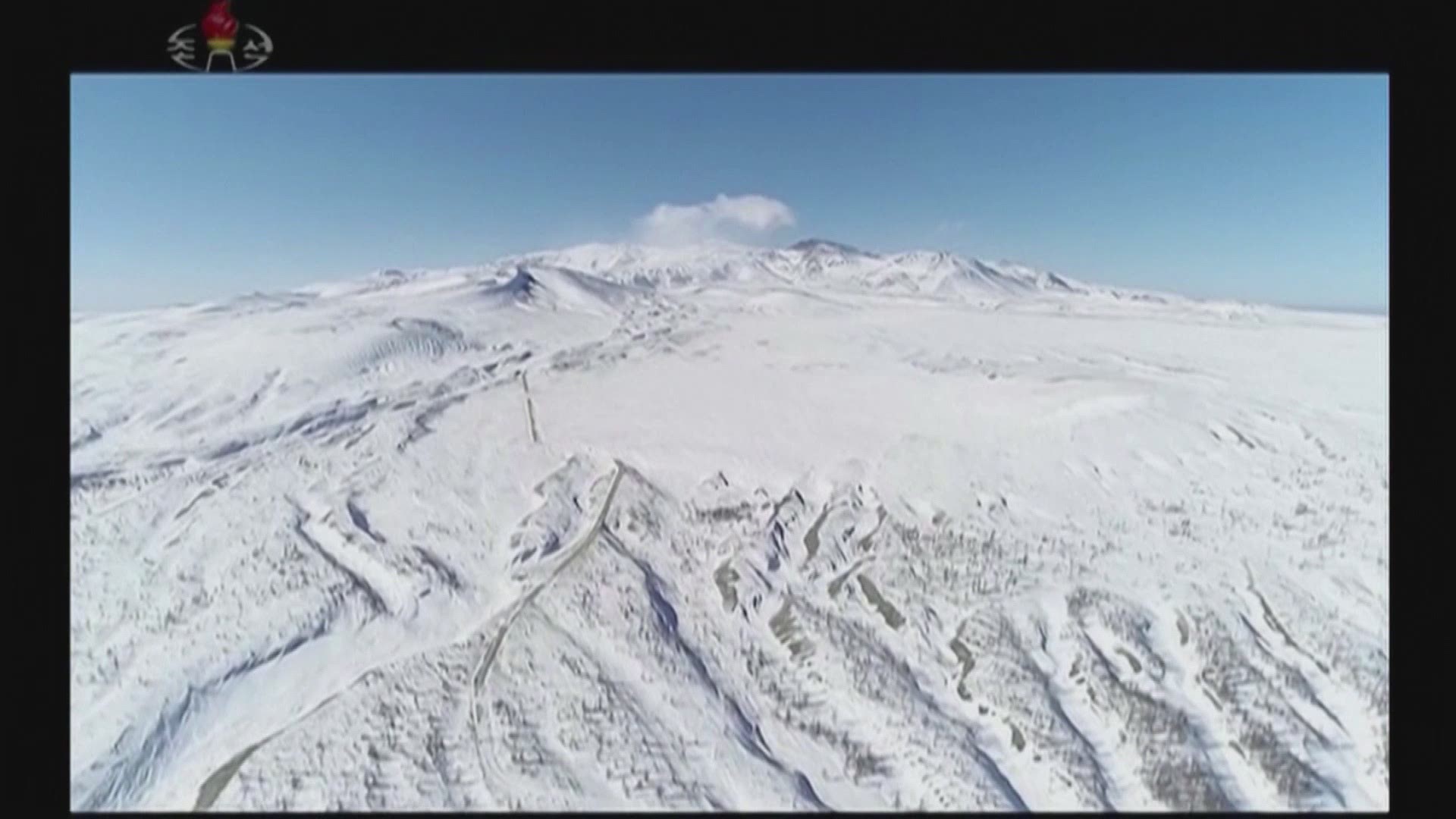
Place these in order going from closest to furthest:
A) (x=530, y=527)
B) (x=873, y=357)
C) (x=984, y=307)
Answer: (x=530, y=527) < (x=873, y=357) < (x=984, y=307)

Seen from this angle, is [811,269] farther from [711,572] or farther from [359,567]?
[359,567]

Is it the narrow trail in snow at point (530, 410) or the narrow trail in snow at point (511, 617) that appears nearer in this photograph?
the narrow trail in snow at point (511, 617)

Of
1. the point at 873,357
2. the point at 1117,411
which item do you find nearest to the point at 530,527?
the point at 873,357

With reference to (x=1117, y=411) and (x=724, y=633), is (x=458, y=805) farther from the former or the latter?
(x=1117, y=411)
